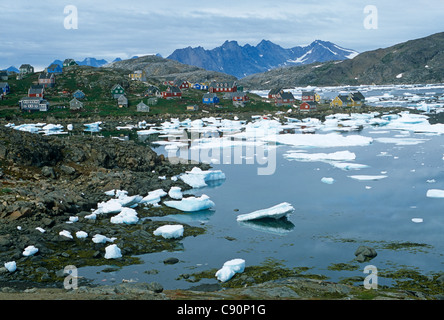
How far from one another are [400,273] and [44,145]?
2700cm

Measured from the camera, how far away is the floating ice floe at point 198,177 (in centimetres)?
3275

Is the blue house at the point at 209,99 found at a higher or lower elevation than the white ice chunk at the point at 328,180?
higher

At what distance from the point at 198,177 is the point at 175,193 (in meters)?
4.68

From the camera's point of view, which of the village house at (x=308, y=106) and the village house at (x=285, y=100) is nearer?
the village house at (x=308, y=106)

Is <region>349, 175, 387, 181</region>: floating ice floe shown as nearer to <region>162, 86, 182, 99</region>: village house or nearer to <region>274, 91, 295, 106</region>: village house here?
<region>274, 91, 295, 106</region>: village house

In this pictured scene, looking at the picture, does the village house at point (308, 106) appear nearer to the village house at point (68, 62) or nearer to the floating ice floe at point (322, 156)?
the floating ice floe at point (322, 156)

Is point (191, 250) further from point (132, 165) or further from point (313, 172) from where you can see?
point (313, 172)

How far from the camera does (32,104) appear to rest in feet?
294

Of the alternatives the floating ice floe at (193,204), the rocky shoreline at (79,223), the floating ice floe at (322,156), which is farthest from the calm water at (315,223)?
the floating ice floe at (322,156)

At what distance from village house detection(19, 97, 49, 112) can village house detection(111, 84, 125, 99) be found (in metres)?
18.7

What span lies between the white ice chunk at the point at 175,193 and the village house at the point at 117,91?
81.1 meters

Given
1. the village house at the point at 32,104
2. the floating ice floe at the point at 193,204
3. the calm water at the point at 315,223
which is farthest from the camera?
the village house at the point at 32,104

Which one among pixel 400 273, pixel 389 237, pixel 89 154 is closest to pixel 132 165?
pixel 89 154

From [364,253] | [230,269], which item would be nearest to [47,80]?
[230,269]
